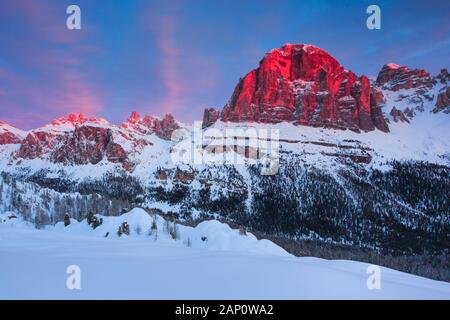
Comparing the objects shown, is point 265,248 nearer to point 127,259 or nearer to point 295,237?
point 127,259

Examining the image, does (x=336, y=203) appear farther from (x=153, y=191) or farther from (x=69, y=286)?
(x=69, y=286)

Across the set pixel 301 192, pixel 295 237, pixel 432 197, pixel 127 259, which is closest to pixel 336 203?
pixel 301 192

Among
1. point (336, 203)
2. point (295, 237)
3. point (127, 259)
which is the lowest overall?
point (295, 237)

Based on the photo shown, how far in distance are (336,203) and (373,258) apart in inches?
2637

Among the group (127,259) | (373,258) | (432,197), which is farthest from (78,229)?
(432,197)

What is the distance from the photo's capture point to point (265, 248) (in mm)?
31609

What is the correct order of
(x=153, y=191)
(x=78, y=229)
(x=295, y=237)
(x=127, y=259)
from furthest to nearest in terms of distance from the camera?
(x=153, y=191), (x=295, y=237), (x=78, y=229), (x=127, y=259)
